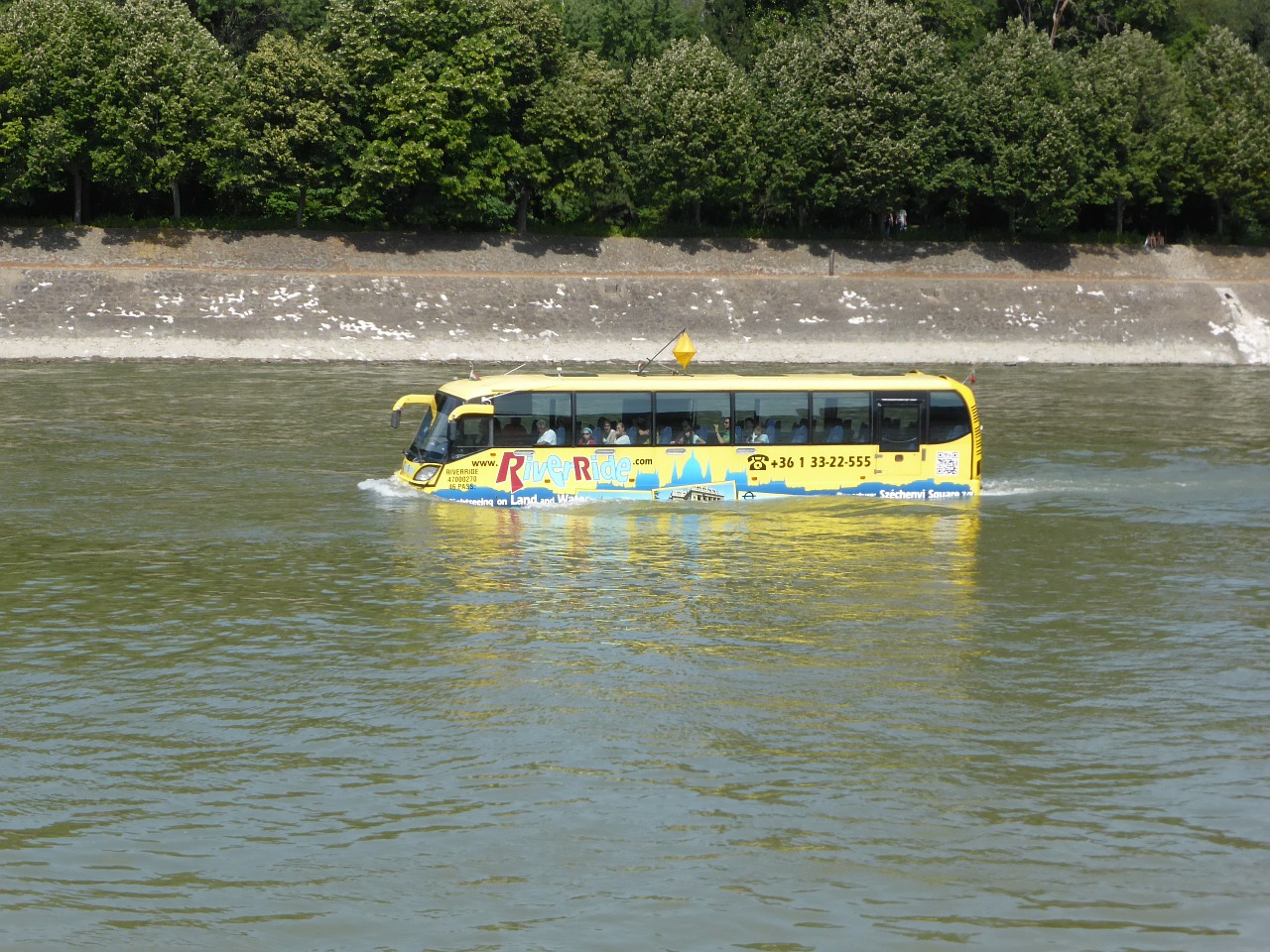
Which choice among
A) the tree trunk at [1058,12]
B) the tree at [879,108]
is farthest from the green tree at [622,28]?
the tree trunk at [1058,12]

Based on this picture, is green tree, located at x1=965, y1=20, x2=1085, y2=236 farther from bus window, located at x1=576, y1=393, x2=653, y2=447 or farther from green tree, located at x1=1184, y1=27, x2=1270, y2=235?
bus window, located at x1=576, y1=393, x2=653, y2=447

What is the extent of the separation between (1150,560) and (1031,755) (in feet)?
35.9

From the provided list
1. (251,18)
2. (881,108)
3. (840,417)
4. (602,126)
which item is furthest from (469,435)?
(251,18)

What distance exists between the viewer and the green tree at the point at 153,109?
2694 inches

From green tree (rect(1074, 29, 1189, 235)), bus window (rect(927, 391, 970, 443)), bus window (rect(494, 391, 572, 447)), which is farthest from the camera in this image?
green tree (rect(1074, 29, 1189, 235))

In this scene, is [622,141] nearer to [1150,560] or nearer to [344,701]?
[1150,560]

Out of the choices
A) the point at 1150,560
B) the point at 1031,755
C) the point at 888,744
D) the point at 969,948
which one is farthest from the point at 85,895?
the point at 1150,560

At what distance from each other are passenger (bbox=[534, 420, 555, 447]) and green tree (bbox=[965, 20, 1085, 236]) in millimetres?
51374

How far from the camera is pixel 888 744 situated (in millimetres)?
16328

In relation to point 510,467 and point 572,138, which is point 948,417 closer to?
point 510,467

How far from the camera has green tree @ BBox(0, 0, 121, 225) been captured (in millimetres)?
66688

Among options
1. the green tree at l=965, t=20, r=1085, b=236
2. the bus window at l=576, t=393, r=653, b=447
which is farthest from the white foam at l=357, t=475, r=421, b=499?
the green tree at l=965, t=20, r=1085, b=236

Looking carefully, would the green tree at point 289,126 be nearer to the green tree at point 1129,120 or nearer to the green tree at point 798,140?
the green tree at point 798,140

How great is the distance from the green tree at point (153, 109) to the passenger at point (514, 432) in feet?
148
